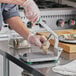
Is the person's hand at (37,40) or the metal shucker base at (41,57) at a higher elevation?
the person's hand at (37,40)

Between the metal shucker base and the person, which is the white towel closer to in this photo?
the metal shucker base

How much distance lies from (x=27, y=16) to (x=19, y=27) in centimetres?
30

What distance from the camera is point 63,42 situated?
2.04 meters

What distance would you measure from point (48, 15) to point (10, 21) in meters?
0.92

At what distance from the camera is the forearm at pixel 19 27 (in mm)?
1985

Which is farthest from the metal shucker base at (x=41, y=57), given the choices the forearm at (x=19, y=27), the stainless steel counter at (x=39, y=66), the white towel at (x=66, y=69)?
the forearm at (x=19, y=27)

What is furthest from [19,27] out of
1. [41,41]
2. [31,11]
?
[31,11]

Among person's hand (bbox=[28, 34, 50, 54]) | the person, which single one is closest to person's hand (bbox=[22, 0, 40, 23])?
the person

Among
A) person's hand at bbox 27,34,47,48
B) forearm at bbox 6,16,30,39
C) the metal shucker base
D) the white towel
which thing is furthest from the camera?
forearm at bbox 6,16,30,39

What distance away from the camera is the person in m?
1.70

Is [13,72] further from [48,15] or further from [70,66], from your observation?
[48,15]

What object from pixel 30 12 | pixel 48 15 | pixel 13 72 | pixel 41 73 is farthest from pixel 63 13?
pixel 41 73

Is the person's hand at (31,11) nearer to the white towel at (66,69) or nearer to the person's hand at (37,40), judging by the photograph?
the person's hand at (37,40)

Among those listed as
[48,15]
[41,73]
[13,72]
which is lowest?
[13,72]
